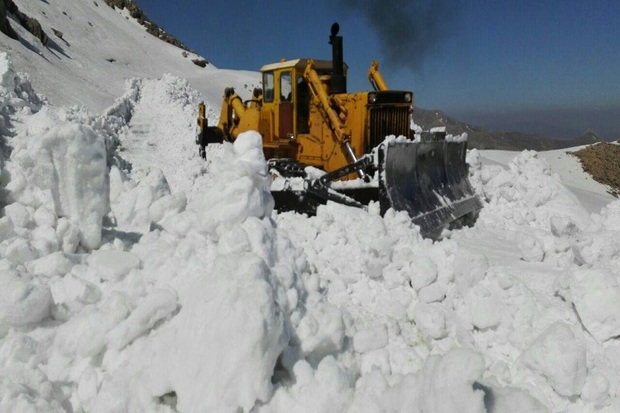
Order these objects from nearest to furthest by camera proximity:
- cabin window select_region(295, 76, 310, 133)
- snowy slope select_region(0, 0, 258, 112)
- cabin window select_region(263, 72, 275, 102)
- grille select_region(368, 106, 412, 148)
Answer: grille select_region(368, 106, 412, 148), cabin window select_region(295, 76, 310, 133), cabin window select_region(263, 72, 275, 102), snowy slope select_region(0, 0, 258, 112)

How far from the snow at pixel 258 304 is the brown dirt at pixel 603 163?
12.4 metres

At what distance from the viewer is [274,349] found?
2658 mm

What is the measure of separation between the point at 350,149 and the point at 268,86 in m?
2.26

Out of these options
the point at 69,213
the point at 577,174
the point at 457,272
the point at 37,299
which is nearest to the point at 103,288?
the point at 37,299

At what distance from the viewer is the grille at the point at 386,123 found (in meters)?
7.17

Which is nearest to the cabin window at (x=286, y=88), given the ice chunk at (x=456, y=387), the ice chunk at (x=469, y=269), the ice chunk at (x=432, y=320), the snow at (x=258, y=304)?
the snow at (x=258, y=304)

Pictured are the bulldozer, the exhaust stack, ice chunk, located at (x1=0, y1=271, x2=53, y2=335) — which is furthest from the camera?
the exhaust stack

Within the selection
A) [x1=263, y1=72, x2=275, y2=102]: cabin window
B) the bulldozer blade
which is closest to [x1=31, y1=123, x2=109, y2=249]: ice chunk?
the bulldozer blade

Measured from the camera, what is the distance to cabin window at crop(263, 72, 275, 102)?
27.9 ft

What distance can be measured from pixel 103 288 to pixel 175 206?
1.12m

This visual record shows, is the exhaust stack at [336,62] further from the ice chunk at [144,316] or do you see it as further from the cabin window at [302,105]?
the ice chunk at [144,316]

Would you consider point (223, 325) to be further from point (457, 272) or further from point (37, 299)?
point (457, 272)

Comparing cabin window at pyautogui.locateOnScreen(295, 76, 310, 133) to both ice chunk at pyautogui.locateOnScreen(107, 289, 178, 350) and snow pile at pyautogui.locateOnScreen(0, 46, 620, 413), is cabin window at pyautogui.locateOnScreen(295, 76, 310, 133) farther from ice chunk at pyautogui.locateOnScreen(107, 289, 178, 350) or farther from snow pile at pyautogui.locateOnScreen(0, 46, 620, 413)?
ice chunk at pyautogui.locateOnScreen(107, 289, 178, 350)

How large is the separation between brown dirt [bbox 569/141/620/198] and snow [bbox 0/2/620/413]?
1238 centimetres
